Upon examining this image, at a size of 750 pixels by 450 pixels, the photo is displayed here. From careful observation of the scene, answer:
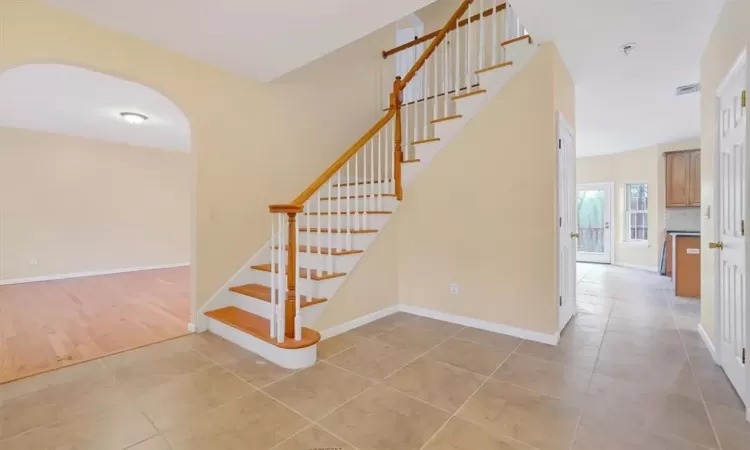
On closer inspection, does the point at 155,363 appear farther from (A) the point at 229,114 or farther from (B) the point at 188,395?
(A) the point at 229,114

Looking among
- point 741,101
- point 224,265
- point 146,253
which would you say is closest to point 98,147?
point 146,253

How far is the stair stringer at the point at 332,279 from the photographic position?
9.20ft

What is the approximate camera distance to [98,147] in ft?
20.0

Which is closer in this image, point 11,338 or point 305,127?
point 11,338

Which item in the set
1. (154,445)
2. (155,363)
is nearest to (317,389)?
(154,445)

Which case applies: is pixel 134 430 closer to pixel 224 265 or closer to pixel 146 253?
pixel 224 265

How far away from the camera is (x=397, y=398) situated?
1978 millimetres

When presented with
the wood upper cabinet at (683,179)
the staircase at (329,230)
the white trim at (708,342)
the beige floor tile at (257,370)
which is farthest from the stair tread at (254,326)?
the wood upper cabinet at (683,179)

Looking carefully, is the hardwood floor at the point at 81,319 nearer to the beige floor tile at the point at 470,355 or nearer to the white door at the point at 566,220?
the beige floor tile at the point at 470,355

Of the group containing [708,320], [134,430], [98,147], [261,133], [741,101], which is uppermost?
[98,147]

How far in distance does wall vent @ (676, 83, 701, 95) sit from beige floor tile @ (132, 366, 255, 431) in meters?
5.33

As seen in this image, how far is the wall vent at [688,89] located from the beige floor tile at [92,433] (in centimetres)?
575

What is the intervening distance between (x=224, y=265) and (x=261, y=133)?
1479mm

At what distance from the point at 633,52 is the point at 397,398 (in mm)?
3497
